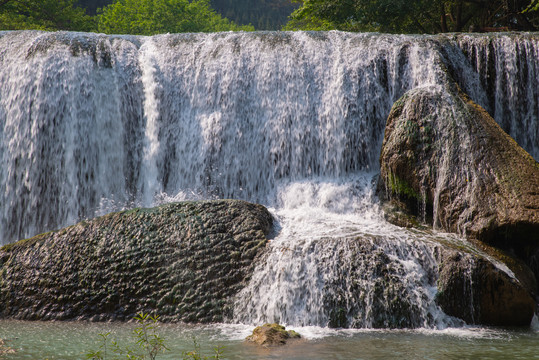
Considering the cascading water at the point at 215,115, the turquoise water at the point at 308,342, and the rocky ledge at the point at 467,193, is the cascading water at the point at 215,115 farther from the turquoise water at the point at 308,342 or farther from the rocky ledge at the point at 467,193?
the turquoise water at the point at 308,342

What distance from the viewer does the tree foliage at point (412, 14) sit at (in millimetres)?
18391

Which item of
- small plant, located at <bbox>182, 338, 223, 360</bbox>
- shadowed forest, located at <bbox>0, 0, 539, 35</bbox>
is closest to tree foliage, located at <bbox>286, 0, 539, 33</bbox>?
shadowed forest, located at <bbox>0, 0, 539, 35</bbox>

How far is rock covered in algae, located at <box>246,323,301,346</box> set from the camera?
597cm

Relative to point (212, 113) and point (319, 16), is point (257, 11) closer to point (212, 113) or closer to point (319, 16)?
point (319, 16)

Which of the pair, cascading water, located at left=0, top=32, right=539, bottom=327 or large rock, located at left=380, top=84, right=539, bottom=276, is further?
cascading water, located at left=0, top=32, right=539, bottom=327

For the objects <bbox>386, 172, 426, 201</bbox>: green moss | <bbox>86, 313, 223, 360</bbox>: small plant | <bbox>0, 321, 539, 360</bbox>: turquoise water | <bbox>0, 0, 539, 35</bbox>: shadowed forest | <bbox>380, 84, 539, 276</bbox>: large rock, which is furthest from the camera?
<bbox>0, 0, 539, 35</bbox>: shadowed forest

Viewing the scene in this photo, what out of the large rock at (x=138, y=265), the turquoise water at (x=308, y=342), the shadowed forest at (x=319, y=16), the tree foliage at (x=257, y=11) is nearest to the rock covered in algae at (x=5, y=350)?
the turquoise water at (x=308, y=342)

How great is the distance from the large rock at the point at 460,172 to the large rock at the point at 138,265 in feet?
9.29

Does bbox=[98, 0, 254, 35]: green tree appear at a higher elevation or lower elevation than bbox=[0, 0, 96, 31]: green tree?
higher

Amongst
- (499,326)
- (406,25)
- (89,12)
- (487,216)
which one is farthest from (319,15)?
(89,12)

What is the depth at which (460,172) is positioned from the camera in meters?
9.02

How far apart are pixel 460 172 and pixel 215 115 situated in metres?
5.52

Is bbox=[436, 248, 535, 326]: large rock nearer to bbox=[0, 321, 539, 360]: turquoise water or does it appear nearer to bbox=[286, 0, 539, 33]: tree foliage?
bbox=[0, 321, 539, 360]: turquoise water

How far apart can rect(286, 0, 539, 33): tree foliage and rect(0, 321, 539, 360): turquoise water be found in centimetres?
1370
